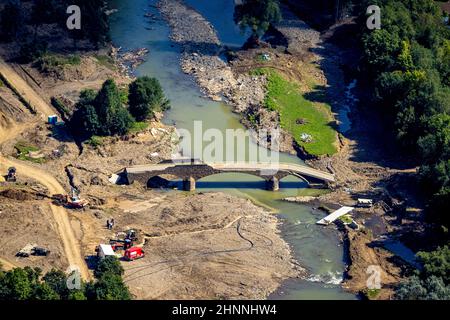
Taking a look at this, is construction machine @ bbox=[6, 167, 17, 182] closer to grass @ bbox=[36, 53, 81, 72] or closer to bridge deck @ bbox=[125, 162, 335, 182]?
bridge deck @ bbox=[125, 162, 335, 182]

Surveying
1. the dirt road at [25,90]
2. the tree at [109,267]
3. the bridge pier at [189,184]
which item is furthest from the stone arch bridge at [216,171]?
the tree at [109,267]

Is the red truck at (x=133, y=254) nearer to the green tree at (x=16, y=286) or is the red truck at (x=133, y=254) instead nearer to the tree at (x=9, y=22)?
the green tree at (x=16, y=286)

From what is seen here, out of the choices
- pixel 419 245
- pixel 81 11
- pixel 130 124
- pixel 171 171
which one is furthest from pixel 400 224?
pixel 81 11

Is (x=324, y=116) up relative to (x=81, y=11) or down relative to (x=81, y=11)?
down

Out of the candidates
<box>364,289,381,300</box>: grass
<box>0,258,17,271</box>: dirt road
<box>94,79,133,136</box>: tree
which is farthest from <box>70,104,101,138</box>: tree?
<box>364,289,381,300</box>: grass
